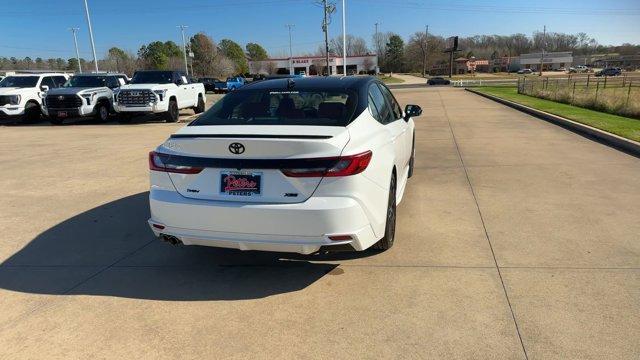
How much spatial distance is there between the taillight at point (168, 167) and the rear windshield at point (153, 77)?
14.6 metres

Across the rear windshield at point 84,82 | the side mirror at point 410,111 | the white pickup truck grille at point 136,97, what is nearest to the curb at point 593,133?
the side mirror at point 410,111

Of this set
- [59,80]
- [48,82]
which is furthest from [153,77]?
[48,82]

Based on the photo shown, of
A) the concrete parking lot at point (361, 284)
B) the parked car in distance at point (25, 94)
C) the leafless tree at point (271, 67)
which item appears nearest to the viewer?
the concrete parking lot at point (361, 284)

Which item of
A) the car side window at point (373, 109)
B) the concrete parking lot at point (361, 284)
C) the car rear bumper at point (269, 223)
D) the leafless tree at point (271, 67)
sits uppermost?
the leafless tree at point (271, 67)

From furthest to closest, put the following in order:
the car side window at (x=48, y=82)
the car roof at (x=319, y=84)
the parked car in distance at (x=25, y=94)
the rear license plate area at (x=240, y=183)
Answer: the car side window at (x=48, y=82) < the parked car in distance at (x=25, y=94) < the car roof at (x=319, y=84) < the rear license plate area at (x=240, y=183)

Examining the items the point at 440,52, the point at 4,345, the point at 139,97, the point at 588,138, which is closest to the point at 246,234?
the point at 4,345

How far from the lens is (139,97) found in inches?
639

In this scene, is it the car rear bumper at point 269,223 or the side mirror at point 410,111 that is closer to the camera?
the car rear bumper at point 269,223

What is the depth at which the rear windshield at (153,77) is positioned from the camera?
17.3m

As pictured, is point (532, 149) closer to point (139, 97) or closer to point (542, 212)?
point (542, 212)

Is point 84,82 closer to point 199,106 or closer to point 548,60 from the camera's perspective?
point 199,106

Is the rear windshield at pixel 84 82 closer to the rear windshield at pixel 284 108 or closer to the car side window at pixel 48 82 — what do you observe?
the car side window at pixel 48 82

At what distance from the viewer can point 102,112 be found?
17797 millimetres

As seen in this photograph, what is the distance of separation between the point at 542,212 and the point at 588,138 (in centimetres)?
635
